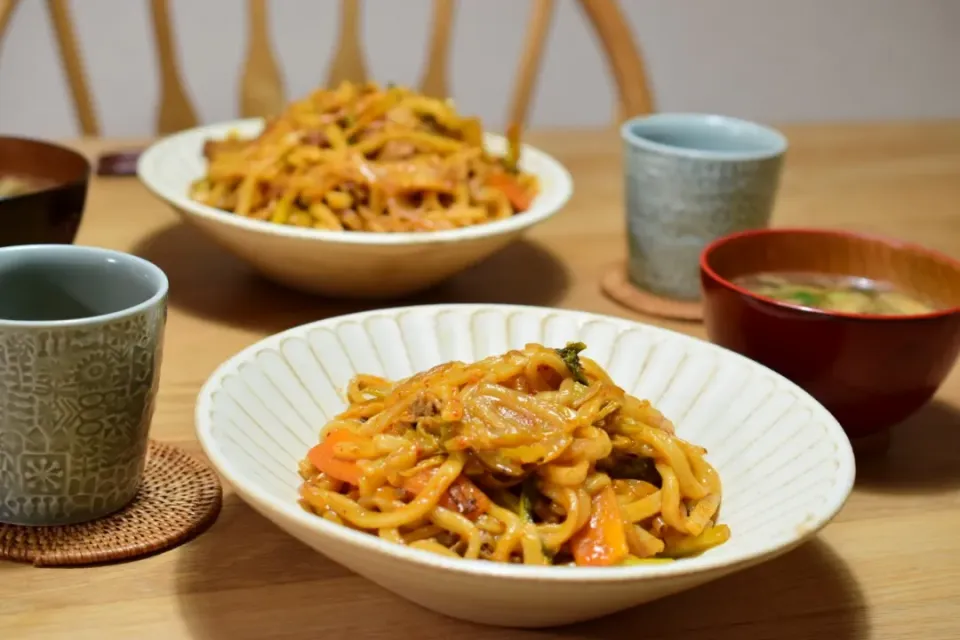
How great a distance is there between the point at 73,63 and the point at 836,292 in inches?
70.2

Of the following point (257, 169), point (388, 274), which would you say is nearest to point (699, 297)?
point (388, 274)

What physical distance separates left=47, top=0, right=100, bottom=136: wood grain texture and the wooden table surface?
2.69 ft

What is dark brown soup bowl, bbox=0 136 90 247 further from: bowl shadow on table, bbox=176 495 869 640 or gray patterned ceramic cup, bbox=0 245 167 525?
bowl shadow on table, bbox=176 495 869 640

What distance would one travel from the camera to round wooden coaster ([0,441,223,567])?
2.91 feet

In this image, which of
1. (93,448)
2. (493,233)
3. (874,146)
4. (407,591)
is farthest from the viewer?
(874,146)

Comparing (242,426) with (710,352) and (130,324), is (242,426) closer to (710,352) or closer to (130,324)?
(130,324)

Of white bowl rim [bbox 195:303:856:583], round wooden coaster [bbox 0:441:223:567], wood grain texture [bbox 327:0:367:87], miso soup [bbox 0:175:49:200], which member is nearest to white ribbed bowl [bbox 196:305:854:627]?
white bowl rim [bbox 195:303:856:583]

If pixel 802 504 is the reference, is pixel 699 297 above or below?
below

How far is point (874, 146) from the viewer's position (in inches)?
94.7

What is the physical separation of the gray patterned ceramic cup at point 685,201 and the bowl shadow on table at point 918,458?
0.38 m

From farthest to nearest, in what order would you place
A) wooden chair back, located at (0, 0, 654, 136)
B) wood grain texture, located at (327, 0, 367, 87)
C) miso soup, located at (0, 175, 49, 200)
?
wood grain texture, located at (327, 0, 367, 87) → wooden chair back, located at (0, 0, 654, 136) → miso soup, located at (0, 175, 49, 200)

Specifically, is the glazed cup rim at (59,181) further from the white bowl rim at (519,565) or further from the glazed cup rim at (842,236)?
the glazed cup rim at (842,236)

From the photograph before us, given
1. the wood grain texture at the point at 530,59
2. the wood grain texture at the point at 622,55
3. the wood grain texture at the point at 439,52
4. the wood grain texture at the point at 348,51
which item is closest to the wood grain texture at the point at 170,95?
the wood grain texture at the point at 348,51

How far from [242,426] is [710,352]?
49 centimetres
